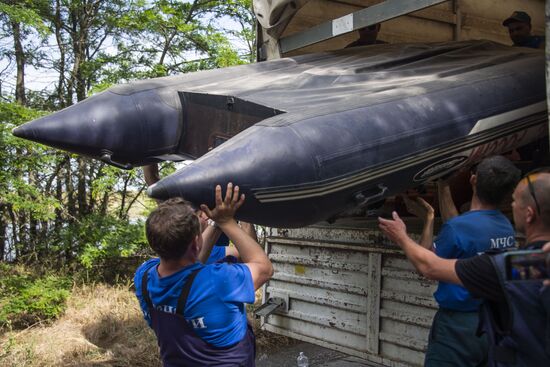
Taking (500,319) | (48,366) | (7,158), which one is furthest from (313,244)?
(7,158)

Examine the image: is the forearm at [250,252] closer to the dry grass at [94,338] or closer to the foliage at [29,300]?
the dry grass at [94,338]

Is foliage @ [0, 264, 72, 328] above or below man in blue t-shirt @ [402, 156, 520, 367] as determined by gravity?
below

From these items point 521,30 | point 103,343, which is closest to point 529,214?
point 521,30

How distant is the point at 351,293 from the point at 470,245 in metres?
1.41

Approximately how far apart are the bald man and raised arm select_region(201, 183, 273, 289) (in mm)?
733

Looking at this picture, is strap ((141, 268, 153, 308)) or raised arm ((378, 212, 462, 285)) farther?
strap ((141, 268, 153, 308))

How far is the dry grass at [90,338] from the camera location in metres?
5.46

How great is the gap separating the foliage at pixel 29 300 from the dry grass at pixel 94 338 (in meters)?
0.14

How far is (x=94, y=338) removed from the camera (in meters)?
6.19

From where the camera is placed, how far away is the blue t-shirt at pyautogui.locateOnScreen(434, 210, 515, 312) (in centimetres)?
255

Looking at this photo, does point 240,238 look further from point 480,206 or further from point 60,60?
point 60,60

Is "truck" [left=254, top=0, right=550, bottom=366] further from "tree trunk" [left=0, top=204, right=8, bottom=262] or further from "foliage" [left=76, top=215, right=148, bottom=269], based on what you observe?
"tree trunk" [left=0, top=204, right=8, bottom=262]

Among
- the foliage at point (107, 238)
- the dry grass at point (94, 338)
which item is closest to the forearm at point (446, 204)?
the dry grass at point (94, 338)

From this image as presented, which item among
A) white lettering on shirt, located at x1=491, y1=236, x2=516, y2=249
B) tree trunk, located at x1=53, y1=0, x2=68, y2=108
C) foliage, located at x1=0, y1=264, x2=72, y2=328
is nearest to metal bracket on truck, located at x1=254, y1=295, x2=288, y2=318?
Result: white lettering on shirt, located at x1=491, y1=236, x2=516, y2=249
